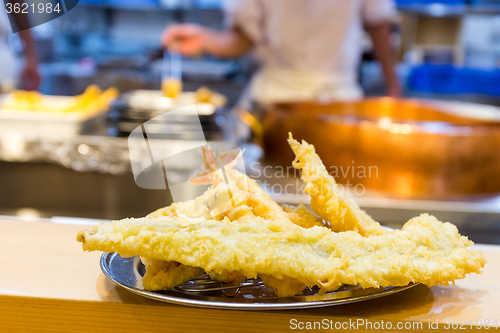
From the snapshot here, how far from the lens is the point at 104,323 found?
582 mm

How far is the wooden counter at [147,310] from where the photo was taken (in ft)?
1.85

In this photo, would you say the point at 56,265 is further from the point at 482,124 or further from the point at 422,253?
the point at 482,124

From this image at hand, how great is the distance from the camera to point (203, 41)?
9.61 ft

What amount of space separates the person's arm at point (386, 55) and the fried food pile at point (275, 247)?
2.59 meters

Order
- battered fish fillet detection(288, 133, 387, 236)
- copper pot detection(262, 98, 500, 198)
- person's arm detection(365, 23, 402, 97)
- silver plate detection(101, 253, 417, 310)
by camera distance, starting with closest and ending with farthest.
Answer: silver plate detection(101, 253, 417, 310), battered fish fillet detection(288, 133, 387, 236), copper pot detection(262, 98, 500, 198), person's arm detection(365, 23, 402, 97)

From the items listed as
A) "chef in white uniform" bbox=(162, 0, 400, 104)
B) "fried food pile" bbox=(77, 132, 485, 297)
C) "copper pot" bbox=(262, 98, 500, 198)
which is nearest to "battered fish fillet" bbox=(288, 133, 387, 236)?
"fried food pile" bbox=(77, 132, 485, 297)

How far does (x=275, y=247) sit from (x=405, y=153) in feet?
3.89

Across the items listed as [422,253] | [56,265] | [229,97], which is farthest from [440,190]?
[229,97]

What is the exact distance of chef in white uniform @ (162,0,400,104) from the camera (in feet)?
9.19

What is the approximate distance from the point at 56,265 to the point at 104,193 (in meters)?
1.34

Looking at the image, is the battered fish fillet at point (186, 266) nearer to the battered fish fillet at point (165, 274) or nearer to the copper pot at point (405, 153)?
the battered fish fillet at point (165, 274)

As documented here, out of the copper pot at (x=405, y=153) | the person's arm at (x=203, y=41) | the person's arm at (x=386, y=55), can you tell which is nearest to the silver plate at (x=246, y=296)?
the copper pot at (x=405, y=153)

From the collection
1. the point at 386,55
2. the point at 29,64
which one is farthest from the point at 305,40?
the point at 29,64

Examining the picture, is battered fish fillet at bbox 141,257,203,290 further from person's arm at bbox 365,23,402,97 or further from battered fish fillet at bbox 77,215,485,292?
person's arm at bbox 365,23,402,97
